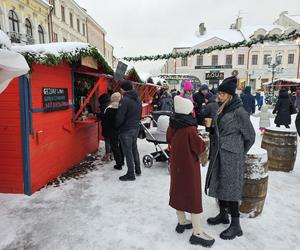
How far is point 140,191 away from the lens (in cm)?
433

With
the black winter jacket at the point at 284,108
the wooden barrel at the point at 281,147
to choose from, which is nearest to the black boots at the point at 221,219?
the wooden barrel at the point at 281,147

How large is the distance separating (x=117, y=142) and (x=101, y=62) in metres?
1.99

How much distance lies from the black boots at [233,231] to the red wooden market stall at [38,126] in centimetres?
315

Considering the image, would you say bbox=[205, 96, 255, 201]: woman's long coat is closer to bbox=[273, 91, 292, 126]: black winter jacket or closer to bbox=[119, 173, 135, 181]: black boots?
bbox=[119, 173, 135, 181]: black boots

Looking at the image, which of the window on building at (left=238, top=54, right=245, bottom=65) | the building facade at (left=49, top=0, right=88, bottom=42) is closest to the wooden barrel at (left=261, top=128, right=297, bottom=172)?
the building facade at (left=49, top=0, right=88, bottom=42)

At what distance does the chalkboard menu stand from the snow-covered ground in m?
1.49

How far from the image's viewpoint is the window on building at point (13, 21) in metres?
18.3

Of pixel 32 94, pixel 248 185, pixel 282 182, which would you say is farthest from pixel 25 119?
pixel 282 182

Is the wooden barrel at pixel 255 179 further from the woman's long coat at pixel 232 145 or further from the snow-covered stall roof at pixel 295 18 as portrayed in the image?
the snow-covered stall roof at pixel 295 18

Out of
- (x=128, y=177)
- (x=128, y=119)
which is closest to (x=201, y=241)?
(x=128, y=177)

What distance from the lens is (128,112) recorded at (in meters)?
4.63

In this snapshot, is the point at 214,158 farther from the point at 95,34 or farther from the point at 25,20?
the point at 95,34

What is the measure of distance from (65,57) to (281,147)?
15.1 ft

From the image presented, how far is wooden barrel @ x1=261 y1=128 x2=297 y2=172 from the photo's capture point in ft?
16.3
